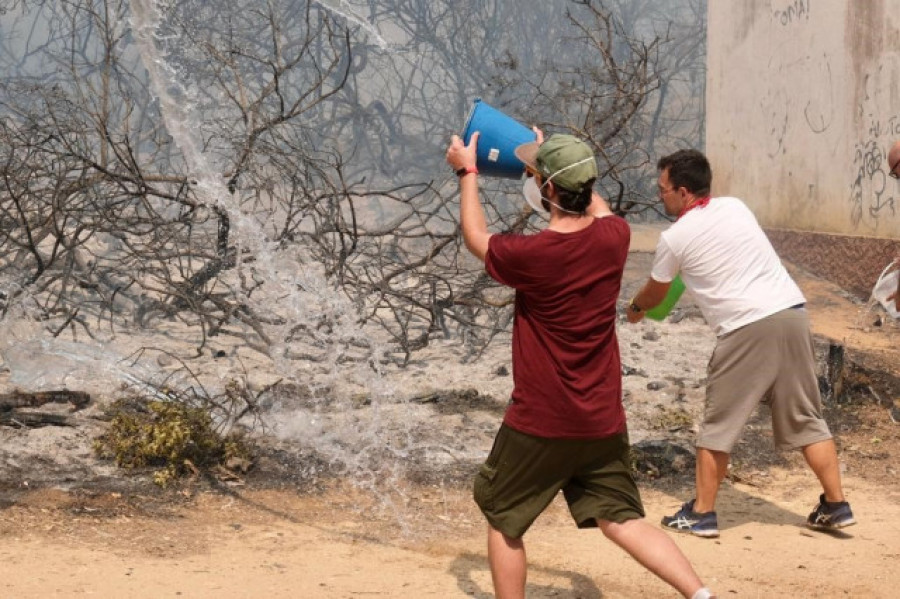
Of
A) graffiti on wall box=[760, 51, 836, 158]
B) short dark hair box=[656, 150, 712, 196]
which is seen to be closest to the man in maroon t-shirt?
short dark hair box=[656, 150, 712, 196]

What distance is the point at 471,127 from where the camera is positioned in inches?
136

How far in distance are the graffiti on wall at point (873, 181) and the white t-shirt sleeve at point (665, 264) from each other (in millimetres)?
5892

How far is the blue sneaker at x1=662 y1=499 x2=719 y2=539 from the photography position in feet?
14.4

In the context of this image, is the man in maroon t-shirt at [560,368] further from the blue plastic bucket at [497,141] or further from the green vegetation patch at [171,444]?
the green vegetation patch at [171,444]

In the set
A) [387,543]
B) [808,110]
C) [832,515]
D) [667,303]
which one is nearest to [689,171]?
[667,303]

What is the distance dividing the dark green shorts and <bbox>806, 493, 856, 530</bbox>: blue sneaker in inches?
56.2

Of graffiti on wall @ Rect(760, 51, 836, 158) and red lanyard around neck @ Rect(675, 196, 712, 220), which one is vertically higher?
graffiti on wall @ Rect(760, 51, 836, 158)

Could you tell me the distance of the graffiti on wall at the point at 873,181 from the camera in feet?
31.6

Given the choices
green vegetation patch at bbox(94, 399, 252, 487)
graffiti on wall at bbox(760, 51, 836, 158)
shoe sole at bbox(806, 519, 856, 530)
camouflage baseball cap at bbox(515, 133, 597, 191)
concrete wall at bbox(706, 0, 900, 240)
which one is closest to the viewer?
camouflage baseball cap at bbox(515, 133, 597, 191)

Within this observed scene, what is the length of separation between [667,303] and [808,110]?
7.57 meters

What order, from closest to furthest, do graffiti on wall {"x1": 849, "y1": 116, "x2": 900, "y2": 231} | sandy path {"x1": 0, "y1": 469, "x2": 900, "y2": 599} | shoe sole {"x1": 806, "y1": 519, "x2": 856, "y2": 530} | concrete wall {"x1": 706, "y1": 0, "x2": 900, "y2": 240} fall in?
sandy path {"x1": 0, "y1": 469, "x2": 900, "y2": 599}, shoe sole {"x1": 806, "y1": 519, "x2": 856, "y2": 530}, graffiti on wall {"x1": 849, "y1": 116, "x2": 900, "y2": 231}, concrete wall {"x1": 706, "y1": 0, "x2": 900, "y2": 240}

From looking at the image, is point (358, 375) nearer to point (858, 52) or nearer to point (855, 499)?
point (855, 499)

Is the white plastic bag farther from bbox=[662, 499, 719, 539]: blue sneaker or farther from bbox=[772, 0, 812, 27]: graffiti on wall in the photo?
bbox=[772, 0, 812, 27]: graffiti on wall

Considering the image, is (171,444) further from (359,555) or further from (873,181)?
(873,181)
